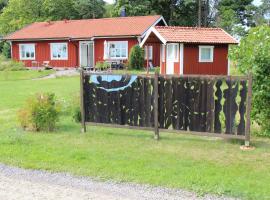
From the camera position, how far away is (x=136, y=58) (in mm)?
31969

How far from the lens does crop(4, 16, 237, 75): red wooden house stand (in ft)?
82.8

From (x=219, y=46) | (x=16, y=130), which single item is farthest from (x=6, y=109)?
(x=219, y=46)

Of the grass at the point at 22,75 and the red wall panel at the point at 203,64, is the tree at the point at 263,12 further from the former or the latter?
the grass at the point at 22,75

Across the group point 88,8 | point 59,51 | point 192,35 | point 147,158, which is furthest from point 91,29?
point 147,158

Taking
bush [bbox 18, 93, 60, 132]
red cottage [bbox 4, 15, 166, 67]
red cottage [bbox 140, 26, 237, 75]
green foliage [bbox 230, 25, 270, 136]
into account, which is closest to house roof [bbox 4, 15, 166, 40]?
red cottage [bbox 4, 15, 166, 67]

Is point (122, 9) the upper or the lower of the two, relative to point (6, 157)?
upper

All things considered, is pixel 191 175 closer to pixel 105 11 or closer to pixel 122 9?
pixel 122 9

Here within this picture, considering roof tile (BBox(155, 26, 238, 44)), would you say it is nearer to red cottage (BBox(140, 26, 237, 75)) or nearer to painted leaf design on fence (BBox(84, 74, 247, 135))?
red cottage (BBox(140, 26, 237, 75))

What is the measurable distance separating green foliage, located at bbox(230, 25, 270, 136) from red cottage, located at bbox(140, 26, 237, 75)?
1468 centimetres

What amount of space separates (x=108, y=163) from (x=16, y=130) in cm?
382

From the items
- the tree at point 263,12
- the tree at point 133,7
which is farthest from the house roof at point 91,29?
the tree at point 263,12

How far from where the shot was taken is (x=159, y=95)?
29.0 feet

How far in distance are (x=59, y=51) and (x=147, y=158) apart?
3199cm

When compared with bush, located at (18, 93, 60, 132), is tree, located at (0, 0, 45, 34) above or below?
above
